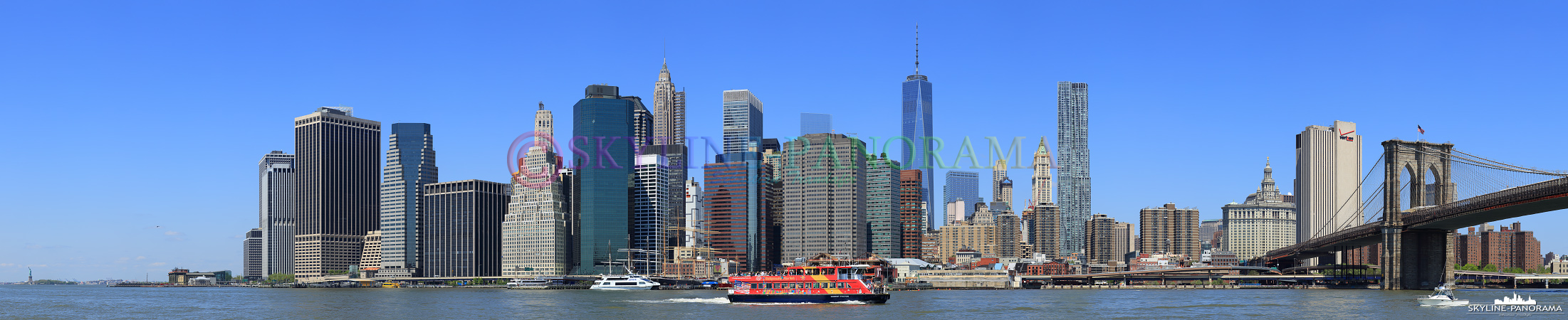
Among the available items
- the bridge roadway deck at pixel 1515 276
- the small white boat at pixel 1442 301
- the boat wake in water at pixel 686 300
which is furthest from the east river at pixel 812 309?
the bridge roadway deck at pixel 1515 276

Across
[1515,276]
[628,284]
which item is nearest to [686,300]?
[628,284]

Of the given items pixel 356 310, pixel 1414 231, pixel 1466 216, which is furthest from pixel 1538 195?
pixel 356 310

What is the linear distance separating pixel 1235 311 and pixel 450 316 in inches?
2195

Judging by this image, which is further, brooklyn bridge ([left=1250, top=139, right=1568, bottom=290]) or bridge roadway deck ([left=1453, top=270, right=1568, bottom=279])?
bridge roadway deck ([left=1453, top=270, right=1568, bottom=279])

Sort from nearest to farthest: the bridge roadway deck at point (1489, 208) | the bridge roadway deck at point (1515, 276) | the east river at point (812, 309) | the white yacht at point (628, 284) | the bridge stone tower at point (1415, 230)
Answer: the east river at point (812, 309)
the bridge roadway deck at point (1489, 208)
the bridge stone tower at point (1415, 230)
the bridge roadway deck at point (1515, 276)
the white yacht at point (628, 284)

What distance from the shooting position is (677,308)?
337 ft

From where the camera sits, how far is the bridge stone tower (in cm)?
11550

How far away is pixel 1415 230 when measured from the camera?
116 m

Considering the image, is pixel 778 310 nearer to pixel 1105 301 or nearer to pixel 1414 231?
pixel 1105 301

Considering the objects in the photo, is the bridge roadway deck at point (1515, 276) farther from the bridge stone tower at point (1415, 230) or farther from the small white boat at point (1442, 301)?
the small white boat at point (1442, 301)

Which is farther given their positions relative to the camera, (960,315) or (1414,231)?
(1414,231)

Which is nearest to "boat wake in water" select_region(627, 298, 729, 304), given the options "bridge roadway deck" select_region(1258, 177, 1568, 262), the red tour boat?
the red tour boat

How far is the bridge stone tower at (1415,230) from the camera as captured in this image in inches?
4547

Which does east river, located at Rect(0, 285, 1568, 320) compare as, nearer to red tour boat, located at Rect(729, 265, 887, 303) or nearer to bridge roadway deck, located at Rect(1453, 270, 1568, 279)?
red tour boat, located at Rect(729, 265, 887, 303)
